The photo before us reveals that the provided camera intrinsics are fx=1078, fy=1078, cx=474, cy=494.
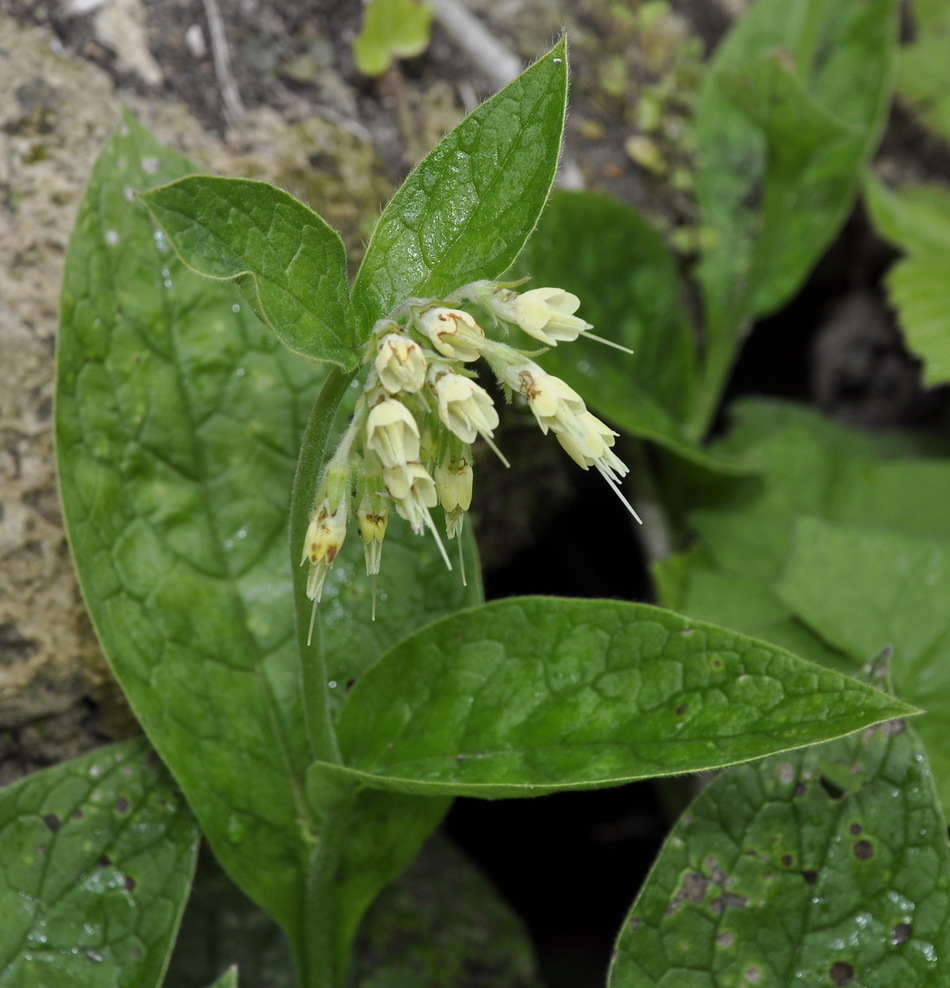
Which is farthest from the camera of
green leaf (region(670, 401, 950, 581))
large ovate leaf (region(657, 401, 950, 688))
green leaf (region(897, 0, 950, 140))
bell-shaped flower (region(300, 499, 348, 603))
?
green leaf (region(897, 0, 950, 140))

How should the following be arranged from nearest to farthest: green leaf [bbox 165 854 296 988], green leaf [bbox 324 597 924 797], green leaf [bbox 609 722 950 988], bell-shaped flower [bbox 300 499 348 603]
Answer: bell-shaped flower [bbox 300 499 348 603], green leaf [bbox 324 597 924 797], green leaf [bbox 609 722 950 988], green leaf [bbox 165 854 296 988]

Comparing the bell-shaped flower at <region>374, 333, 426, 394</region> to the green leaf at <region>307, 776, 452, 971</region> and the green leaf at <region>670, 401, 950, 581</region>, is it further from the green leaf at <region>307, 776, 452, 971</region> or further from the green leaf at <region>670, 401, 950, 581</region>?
the green leaf at <region>670, 401, 950, 581</region>

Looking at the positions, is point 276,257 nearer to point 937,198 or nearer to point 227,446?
point 227,446

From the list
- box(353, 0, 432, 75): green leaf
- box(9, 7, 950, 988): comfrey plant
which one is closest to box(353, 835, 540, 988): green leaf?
box(9, 7, 950, 988): comfrey plant

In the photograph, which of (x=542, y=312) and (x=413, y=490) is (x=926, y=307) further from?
(x=413, y=490)

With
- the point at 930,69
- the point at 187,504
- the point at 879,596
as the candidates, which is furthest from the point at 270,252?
the point at 930,69

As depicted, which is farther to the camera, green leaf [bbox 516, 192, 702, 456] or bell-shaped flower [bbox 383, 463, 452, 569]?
green leaf [bbox 516, 192, 702, 456]

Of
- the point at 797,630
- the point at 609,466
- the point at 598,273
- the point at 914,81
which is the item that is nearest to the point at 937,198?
the point at 914,81
